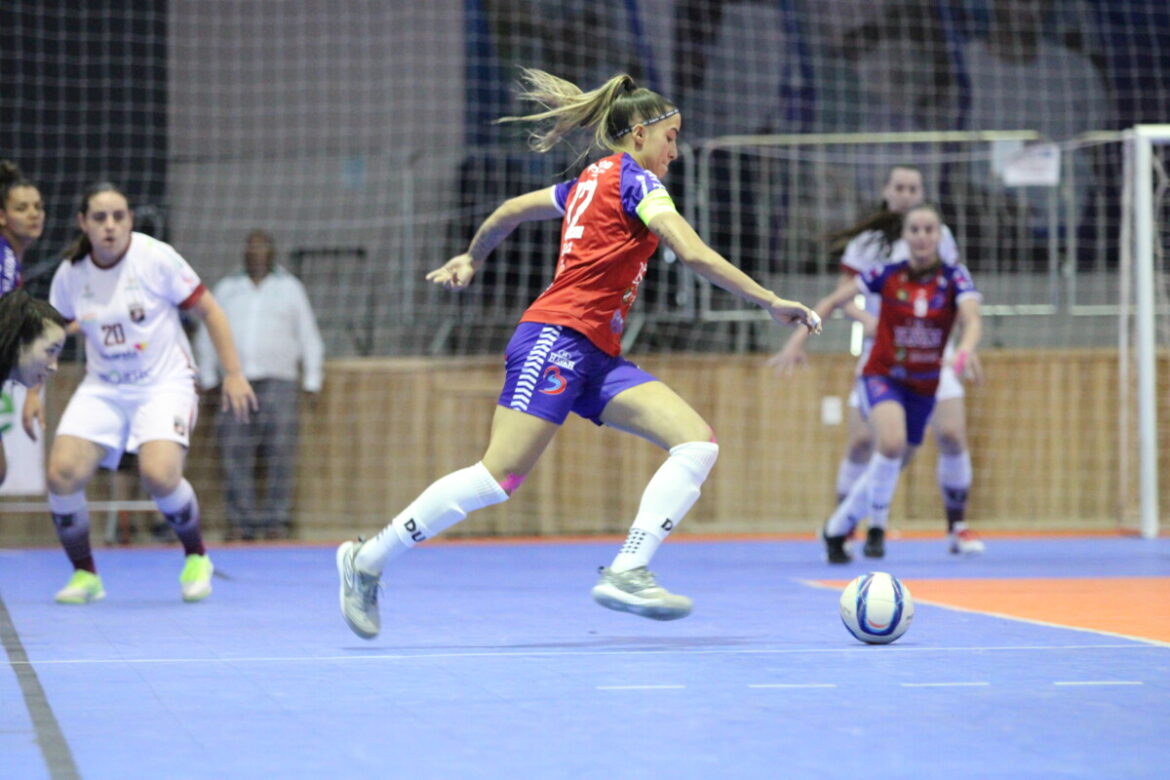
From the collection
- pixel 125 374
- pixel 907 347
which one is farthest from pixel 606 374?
pixel 907 347

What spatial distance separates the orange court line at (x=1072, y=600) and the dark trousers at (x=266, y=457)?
4515mm

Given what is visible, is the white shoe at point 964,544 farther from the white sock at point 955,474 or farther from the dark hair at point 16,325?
the dark hair at point 16,325

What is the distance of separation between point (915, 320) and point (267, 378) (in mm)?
4480

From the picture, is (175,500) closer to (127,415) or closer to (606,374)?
(127,415)

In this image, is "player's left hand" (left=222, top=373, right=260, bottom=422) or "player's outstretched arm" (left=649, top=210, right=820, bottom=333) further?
"player's left hand" (left=222, top=373, right=260, bottom=422)

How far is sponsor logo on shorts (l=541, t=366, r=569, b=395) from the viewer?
4.95m

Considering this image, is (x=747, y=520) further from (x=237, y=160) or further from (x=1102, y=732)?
(x=1102, y=732)

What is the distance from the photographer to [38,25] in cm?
1152

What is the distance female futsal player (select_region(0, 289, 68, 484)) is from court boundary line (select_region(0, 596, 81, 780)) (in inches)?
36.4

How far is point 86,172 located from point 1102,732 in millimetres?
9564

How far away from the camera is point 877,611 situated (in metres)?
4.89

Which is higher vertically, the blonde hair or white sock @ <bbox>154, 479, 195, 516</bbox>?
the blonde hair

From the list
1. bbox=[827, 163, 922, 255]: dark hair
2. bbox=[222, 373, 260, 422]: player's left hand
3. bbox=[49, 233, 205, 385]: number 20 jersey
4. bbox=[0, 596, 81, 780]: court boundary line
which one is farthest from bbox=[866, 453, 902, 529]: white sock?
bbox=[0, 596, 81, 780]: court boundary line

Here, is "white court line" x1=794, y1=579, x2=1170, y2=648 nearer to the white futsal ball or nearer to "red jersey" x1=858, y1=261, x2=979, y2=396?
the white futsal ball
